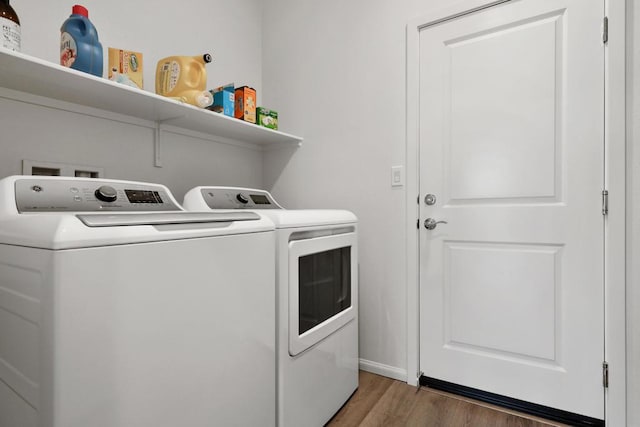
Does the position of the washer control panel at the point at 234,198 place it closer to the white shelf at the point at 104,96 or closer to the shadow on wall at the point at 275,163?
the white shelf at the point at 104,96

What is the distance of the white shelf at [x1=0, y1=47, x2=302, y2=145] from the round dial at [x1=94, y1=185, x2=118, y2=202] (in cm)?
43

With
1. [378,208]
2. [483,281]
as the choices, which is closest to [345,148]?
→ [378,208]

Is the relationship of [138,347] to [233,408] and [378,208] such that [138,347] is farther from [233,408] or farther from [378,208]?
[378,208]

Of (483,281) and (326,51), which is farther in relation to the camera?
(326,51)

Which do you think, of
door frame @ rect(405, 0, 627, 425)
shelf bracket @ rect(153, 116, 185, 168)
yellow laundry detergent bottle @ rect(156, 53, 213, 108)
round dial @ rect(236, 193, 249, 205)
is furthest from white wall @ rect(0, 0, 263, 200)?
door frame @ rect(405, 0, 627, 425)

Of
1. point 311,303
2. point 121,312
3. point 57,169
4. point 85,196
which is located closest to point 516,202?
point 311,303

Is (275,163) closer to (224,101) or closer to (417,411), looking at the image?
(224,101)

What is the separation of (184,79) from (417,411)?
6.46 feet

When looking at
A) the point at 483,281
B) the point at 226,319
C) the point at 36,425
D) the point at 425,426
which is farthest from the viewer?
the point at 483,281

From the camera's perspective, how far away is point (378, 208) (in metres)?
2.00

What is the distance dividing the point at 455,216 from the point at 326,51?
4.42 feet

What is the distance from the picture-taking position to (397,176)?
1.92 metres

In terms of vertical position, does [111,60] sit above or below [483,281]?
above

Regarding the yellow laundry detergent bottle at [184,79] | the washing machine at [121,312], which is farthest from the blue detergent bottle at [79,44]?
the washing machine at [121,312]
